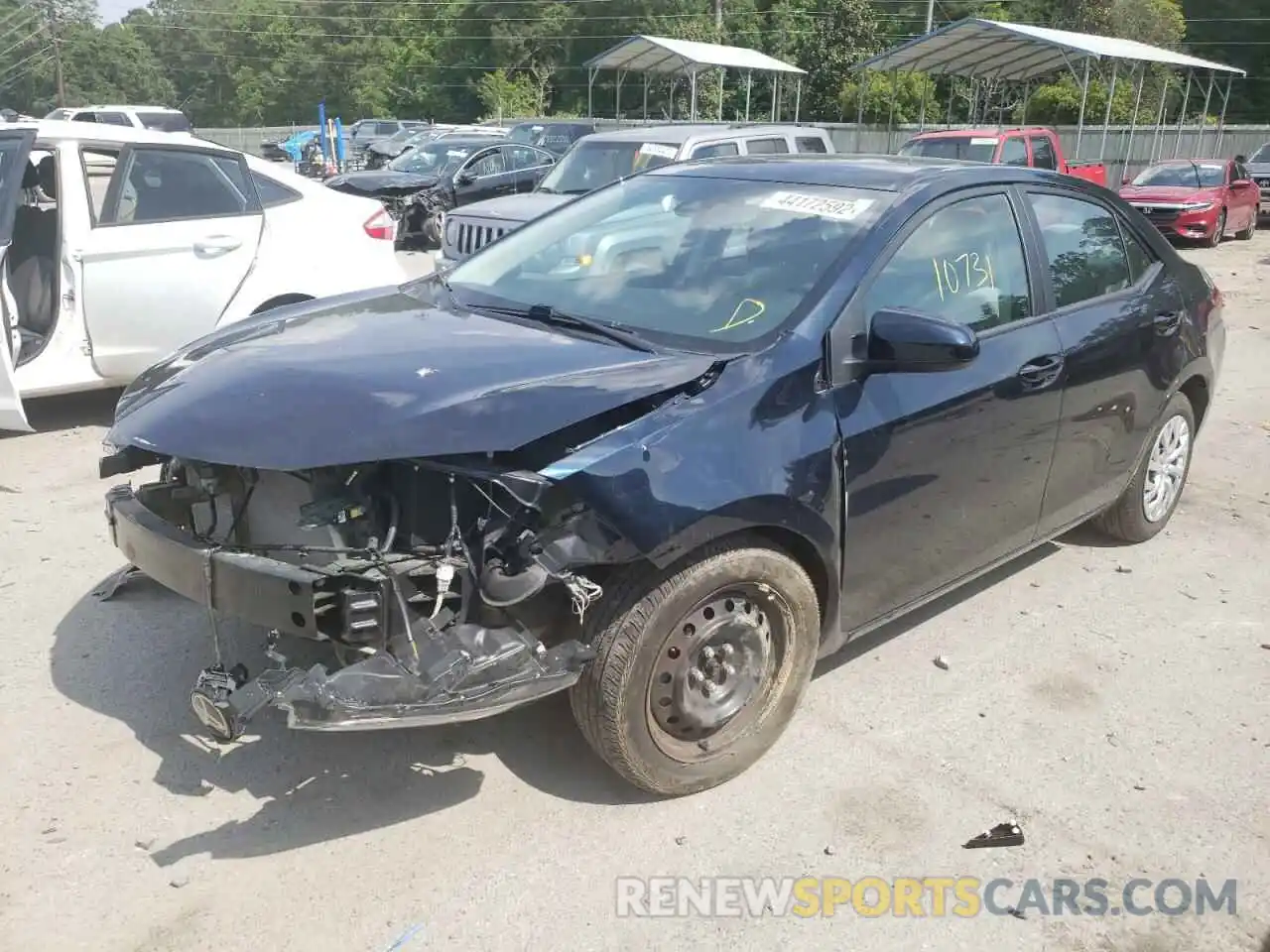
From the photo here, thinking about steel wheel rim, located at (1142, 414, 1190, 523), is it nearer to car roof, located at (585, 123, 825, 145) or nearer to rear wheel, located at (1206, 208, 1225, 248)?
car roof, located at (585, 123, 825, 145)

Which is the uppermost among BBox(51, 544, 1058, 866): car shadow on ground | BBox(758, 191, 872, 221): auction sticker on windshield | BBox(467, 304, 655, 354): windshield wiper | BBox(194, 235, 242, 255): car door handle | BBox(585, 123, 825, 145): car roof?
BBox(585, 123, 825, 145): car roof

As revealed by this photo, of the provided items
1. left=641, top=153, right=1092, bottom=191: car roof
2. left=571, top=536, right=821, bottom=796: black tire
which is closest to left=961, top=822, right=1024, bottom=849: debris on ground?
left=571, top=536, right=821, bottom=796: black tire

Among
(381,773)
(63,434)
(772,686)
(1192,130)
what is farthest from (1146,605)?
(1192,130)

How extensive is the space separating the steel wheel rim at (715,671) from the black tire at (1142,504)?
2521 mm

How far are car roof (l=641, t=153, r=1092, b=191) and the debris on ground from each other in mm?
2073

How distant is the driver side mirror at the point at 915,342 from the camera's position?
317cm

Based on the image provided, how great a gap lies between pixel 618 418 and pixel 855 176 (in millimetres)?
1552

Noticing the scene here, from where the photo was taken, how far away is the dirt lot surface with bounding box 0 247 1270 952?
8.84 ft

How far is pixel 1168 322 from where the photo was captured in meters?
4.66

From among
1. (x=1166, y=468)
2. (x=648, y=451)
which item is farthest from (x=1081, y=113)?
(x=648, y=451)

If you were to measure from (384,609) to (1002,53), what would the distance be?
28.0 m

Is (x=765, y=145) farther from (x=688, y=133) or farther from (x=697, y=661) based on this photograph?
(x=697, y=661)

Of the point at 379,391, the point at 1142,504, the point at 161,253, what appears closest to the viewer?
the point at 379,391

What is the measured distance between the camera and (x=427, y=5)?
281 feet
